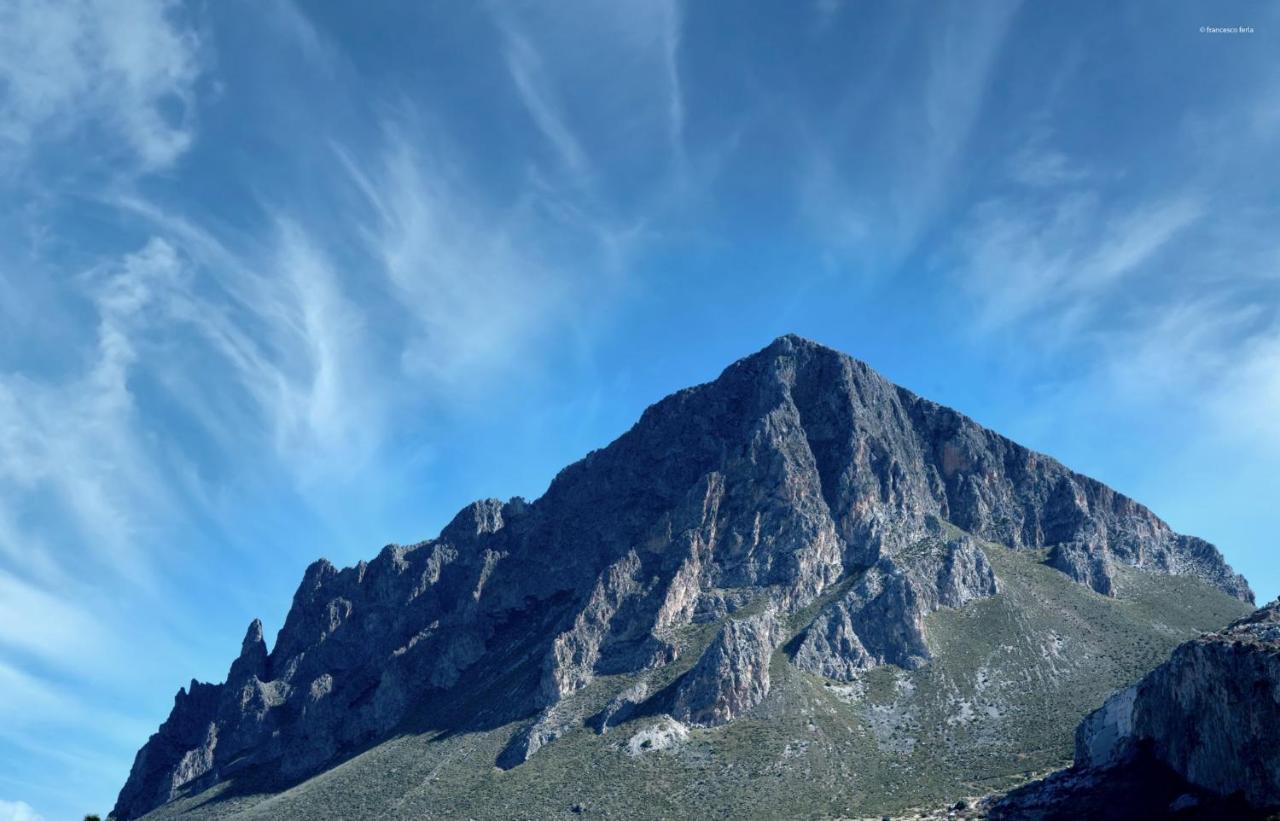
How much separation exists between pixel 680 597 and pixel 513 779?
49822 mm

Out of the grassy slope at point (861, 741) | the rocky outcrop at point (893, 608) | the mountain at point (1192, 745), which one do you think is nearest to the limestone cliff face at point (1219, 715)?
the mountain at point (1192, 745)

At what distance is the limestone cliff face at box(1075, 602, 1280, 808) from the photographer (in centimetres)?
7525

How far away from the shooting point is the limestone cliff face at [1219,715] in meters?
75.2

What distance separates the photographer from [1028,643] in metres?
169

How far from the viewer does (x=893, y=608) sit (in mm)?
177875

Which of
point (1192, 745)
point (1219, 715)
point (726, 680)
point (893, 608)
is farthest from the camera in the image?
point (893, 608)

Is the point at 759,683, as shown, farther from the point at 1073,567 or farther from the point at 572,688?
the point at 1073,567

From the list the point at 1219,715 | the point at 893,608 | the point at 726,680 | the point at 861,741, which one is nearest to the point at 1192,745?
the point at 1219,715

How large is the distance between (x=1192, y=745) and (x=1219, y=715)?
531 centimetres

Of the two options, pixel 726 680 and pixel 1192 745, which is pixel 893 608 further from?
pixel 1192 745

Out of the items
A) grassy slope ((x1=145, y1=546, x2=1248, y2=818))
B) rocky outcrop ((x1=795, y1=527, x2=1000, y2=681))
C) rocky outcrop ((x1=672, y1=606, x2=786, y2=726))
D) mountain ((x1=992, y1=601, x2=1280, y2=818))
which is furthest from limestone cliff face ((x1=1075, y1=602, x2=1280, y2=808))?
rocky outcrop ((x1=795, y1=527, x2=1000, y2=681))

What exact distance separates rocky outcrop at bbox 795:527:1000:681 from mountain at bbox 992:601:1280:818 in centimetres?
6585

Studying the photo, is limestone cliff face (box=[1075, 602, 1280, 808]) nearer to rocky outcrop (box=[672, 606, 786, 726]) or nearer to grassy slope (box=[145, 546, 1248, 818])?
grassy slope (box=[145, 546, 1248, 818])

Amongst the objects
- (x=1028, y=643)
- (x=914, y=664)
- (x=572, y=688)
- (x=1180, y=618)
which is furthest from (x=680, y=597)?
(x=1180, y=618)
